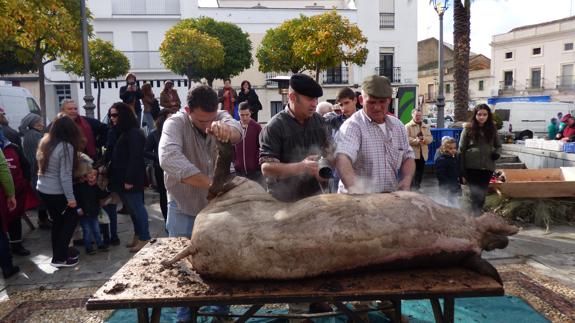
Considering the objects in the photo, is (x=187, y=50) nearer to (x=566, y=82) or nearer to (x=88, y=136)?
(x=88, y=136)

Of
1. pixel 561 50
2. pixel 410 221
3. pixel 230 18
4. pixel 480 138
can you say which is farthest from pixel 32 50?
pixel 561 50

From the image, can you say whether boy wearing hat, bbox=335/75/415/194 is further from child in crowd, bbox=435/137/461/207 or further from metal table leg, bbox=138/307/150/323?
child in crowd, bbox=435/137/461/207

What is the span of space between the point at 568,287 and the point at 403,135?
2.32m

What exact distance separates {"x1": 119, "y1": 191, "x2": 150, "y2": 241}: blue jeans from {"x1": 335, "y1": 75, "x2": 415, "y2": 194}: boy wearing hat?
3106 millimetres

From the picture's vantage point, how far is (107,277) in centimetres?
426

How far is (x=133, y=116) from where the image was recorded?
16.2 feet

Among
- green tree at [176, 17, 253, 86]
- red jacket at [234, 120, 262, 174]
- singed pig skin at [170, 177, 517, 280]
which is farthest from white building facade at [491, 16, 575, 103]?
singed pig skin at [170, 177, 517, 280]

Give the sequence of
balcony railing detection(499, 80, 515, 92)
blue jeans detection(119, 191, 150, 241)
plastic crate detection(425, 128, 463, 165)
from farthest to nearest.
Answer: balcony railing detection(499, 80, 515, 92) < plastic crate detection(425, 128, 463, 165) < blue jeans detection(119, 191, 150, 241)

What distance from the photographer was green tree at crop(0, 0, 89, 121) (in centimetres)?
637

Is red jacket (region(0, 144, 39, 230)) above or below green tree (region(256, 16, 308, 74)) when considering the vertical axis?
below

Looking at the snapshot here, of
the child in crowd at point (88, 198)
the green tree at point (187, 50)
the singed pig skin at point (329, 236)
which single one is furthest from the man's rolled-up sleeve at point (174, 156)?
the green tree at point (187, 50)

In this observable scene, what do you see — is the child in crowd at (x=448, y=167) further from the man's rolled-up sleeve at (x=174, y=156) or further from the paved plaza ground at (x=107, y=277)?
the man's rolled-up sleeve at (x=174, y=156)

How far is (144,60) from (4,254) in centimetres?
2516

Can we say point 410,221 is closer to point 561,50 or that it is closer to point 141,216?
point 141,216
